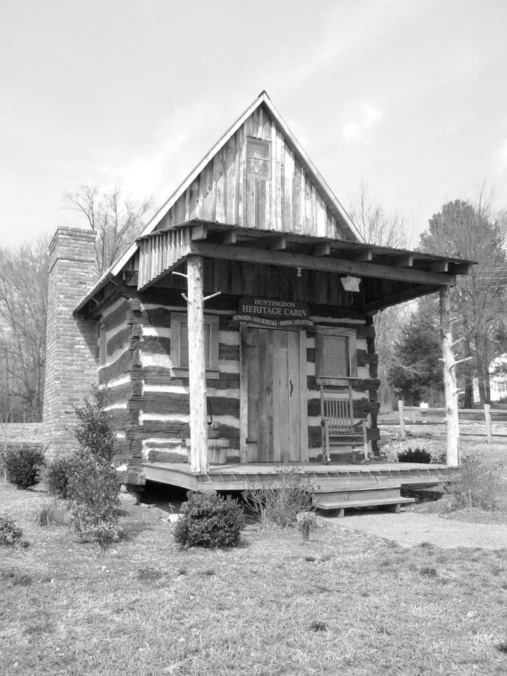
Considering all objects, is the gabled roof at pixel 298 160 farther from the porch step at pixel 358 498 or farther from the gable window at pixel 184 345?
the porch step at pixel 358 498

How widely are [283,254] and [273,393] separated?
137 inches

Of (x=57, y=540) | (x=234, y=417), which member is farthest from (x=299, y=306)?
(x=57, y=540)

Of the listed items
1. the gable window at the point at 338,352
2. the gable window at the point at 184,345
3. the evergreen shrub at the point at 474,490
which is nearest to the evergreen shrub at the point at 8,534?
the gable window at the point at 184,345

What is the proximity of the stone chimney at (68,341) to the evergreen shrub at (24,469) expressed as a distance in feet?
3.26

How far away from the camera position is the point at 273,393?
44.7ft

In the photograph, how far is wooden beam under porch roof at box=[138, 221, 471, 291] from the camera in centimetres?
1020

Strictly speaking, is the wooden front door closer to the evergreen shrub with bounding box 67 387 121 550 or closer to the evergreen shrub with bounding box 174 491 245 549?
the evergreen shrub with bounding box 67 387 121 550

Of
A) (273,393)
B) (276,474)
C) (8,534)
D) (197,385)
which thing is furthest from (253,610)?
(273,393)

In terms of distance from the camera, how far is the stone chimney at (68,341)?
51.2 feet

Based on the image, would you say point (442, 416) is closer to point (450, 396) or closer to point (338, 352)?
point (338, 352)

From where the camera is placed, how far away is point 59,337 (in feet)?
52.0

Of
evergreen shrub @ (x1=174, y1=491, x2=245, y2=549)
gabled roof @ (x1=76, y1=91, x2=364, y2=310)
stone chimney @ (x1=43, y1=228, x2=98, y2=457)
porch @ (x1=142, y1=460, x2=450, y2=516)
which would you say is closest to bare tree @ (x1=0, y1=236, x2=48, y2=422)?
stone chimney @ (x1=43, y1=228, x2=98, y2=457)

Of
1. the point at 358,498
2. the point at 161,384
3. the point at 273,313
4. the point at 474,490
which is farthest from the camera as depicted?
the point at 273,313

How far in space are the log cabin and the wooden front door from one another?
0.02m
